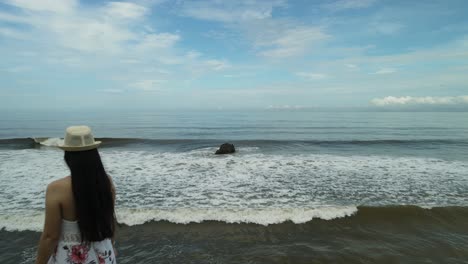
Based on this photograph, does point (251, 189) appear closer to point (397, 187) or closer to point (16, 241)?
point (397, 187)

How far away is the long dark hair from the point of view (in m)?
2.12

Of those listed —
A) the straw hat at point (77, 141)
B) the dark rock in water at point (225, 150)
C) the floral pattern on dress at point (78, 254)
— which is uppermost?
the straw hat at point (77, 141)

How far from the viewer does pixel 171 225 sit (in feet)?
22.6

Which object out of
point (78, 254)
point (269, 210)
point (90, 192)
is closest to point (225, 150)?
point (269, 210)

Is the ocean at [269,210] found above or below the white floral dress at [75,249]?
below

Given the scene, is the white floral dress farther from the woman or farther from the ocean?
the ocean

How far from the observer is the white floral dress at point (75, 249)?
226cm

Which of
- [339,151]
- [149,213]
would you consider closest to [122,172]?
[149,213]

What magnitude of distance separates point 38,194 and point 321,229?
8.73 meters

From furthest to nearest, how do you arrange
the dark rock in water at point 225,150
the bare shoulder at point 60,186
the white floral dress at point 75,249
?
the dark rock in water at point 225,150
the white floral dress at point 75,249
the bare shoulder at point 60,186

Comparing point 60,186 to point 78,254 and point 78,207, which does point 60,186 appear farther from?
point 78,254

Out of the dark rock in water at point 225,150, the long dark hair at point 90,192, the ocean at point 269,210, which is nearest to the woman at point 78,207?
the long dark hair at point 90,192

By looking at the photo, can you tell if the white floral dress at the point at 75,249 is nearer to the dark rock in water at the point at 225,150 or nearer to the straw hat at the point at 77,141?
the straw hat at the point at 77,141

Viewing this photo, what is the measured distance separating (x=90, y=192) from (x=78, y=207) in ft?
0.46
